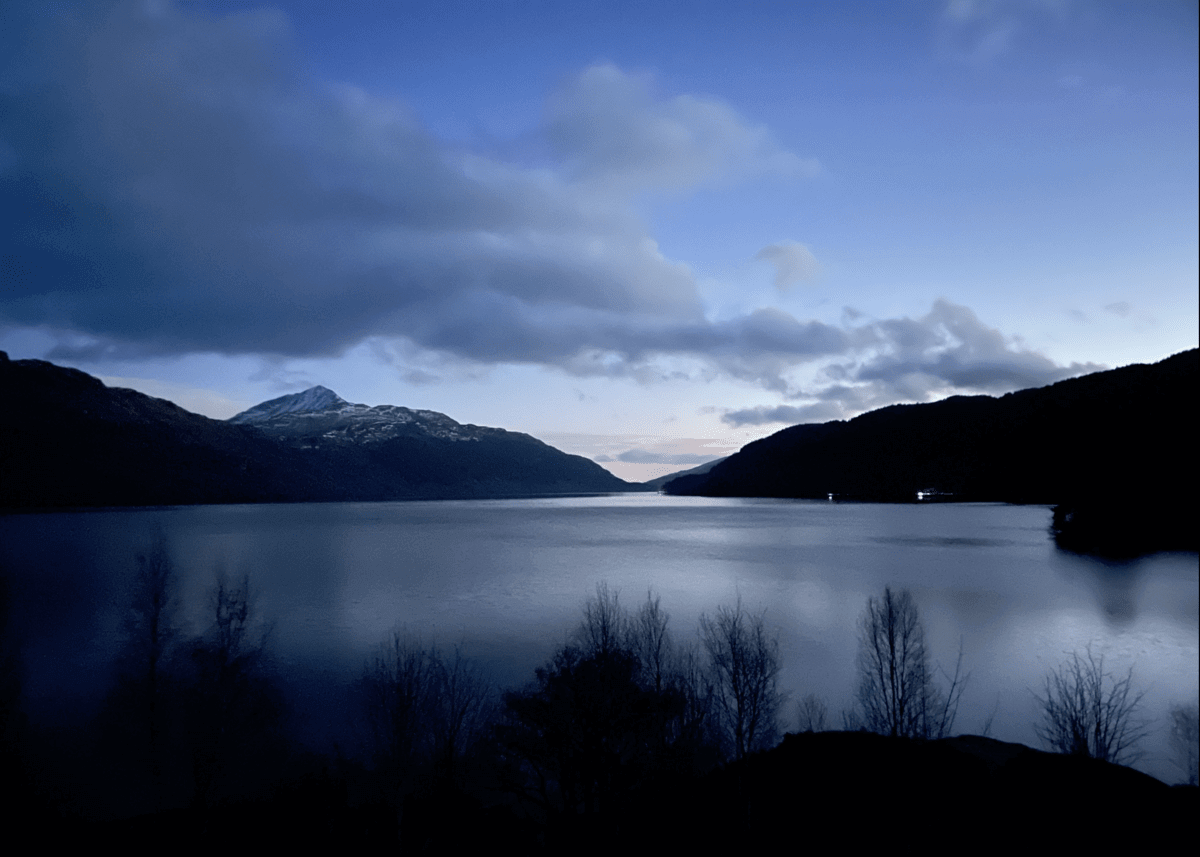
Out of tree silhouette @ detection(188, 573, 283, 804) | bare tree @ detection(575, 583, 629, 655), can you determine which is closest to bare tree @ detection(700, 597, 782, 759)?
bare tree @ detection(575, 583, 629, 655)

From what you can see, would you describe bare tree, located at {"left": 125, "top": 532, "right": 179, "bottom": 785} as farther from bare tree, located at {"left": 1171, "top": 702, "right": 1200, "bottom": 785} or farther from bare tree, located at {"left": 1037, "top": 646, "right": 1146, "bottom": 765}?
bare tree, located at {"left": 1037, "top": 646, "right": 1146, "bottom": 765}

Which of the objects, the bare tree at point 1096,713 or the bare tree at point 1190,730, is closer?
the bare tree at point 1190,730

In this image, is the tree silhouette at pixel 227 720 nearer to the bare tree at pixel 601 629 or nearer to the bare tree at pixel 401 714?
the bare tree at pixel 401 714

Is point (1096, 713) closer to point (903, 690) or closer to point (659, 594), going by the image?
point (903, 690)

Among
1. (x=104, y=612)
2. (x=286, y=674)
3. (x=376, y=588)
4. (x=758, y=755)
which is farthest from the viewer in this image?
(x=376, y=588)

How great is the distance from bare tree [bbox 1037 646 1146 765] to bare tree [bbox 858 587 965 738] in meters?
3.96

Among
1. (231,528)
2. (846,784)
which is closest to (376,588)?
(846,784)

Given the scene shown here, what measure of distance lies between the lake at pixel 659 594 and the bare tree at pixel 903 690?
3.07 ft

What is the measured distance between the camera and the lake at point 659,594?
712 inches

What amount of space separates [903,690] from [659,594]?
2737 centimetres

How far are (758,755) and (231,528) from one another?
12408 centimetres

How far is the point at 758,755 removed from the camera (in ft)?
69.2

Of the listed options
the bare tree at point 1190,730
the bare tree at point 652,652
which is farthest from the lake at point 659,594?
the bare tree at point 652,652

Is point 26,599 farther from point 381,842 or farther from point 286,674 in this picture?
point 381,842
